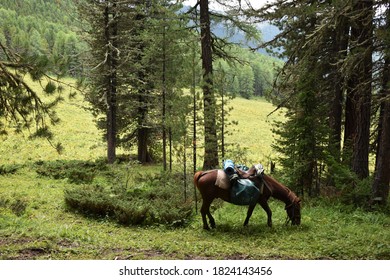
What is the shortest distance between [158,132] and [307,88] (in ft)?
44.6

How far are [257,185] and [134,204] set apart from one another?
3.85m

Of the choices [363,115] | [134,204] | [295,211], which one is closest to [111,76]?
[134,204]

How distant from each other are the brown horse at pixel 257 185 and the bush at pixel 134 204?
1169mm

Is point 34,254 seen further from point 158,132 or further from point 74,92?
point 158,132

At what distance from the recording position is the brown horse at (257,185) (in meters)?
8.98

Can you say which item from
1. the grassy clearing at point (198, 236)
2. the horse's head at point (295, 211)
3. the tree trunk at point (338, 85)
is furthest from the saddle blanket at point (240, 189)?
the tree trunk at point (338, 85)

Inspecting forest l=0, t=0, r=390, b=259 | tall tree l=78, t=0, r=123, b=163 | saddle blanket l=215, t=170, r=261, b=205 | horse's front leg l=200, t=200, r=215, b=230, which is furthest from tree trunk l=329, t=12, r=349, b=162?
tall tree l=78, t=0, r=123, b=163

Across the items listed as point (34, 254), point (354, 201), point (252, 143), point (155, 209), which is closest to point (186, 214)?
point (155, 209)

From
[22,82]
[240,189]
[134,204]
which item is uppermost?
[22,82]

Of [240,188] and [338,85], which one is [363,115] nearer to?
[338,85]

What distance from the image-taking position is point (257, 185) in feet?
29.4

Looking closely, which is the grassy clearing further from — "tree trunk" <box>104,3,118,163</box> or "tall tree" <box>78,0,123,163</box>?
"tall tree" <box>78,0,123,163</box>

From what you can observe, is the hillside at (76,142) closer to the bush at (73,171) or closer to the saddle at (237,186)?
the bush at (73,171)

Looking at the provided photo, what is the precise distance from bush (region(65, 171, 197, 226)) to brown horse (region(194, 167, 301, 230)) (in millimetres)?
1169
